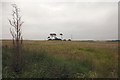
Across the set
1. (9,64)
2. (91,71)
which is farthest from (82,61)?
(9,64)

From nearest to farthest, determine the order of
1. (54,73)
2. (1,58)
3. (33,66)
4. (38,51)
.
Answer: (54,73) → (33,66) → (1,58) → (38,51)

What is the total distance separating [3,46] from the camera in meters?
11.8

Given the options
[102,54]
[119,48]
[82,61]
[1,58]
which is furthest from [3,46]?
[119,48]

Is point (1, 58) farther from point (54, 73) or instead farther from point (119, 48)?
point (119, 48)

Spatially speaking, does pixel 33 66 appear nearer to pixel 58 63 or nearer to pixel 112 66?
pixel 58 63

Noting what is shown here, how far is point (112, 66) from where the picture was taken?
9.88 metres

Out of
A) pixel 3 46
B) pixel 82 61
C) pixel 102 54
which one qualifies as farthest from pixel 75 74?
pixel 3 46

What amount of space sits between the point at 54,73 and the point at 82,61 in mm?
1989

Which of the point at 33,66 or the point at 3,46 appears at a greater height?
the point at 3,46

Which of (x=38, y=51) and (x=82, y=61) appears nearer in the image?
(x=82, y=61)

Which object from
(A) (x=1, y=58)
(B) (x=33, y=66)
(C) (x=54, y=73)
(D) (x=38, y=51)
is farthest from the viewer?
(D) (x=38, y=51)

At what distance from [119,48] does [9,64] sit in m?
5.84

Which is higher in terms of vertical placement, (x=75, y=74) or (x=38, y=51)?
(x=38, y=51)

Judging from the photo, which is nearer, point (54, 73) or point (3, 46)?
point (54, 73)
